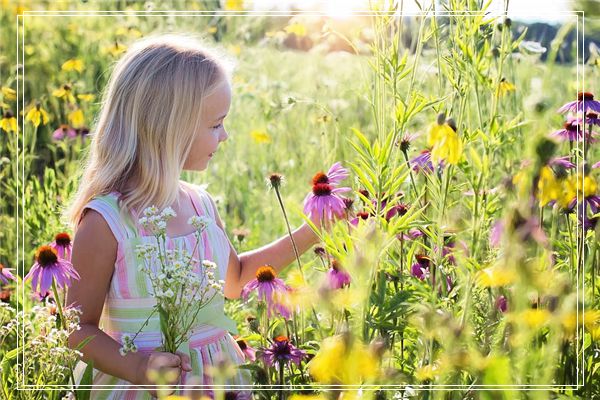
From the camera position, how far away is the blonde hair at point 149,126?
1482 millimetres

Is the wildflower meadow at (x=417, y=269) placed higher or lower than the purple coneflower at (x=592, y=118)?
lower

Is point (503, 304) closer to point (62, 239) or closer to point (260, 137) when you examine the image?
point (62, 239)

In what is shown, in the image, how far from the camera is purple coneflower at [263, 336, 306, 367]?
4.25ft

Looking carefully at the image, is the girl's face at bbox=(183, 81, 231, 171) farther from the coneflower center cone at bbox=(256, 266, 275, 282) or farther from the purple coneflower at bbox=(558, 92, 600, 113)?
the purple coneflower at bbox=(558, 92, 600, 113)

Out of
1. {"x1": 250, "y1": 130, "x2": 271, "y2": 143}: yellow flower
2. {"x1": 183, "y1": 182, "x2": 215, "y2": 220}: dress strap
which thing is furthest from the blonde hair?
{"x1": 250, "y1": 130, "x2": 271, "y2": 143}: yellow flower

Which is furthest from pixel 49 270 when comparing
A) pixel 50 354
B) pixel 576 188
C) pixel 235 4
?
pixel 235 4

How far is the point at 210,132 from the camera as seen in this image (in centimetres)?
150

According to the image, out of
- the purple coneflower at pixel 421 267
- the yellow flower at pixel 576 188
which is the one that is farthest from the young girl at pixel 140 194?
the yellow flower at pixel 576 188

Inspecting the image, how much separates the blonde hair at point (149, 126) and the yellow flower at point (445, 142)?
1.85ft

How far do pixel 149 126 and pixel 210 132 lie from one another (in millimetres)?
105

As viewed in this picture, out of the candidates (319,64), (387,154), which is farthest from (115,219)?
(319,64)

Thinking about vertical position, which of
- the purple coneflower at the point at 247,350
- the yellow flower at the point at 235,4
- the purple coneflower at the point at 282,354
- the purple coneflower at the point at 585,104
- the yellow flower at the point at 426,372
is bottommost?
the purple coneflower at the point at 247,350

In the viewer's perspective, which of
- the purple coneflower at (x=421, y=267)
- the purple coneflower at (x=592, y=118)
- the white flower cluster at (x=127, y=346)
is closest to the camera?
the white flower cluster at (x=127, y=346)

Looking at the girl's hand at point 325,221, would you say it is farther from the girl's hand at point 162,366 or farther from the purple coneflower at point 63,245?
the purple coneflower at point 63,245
